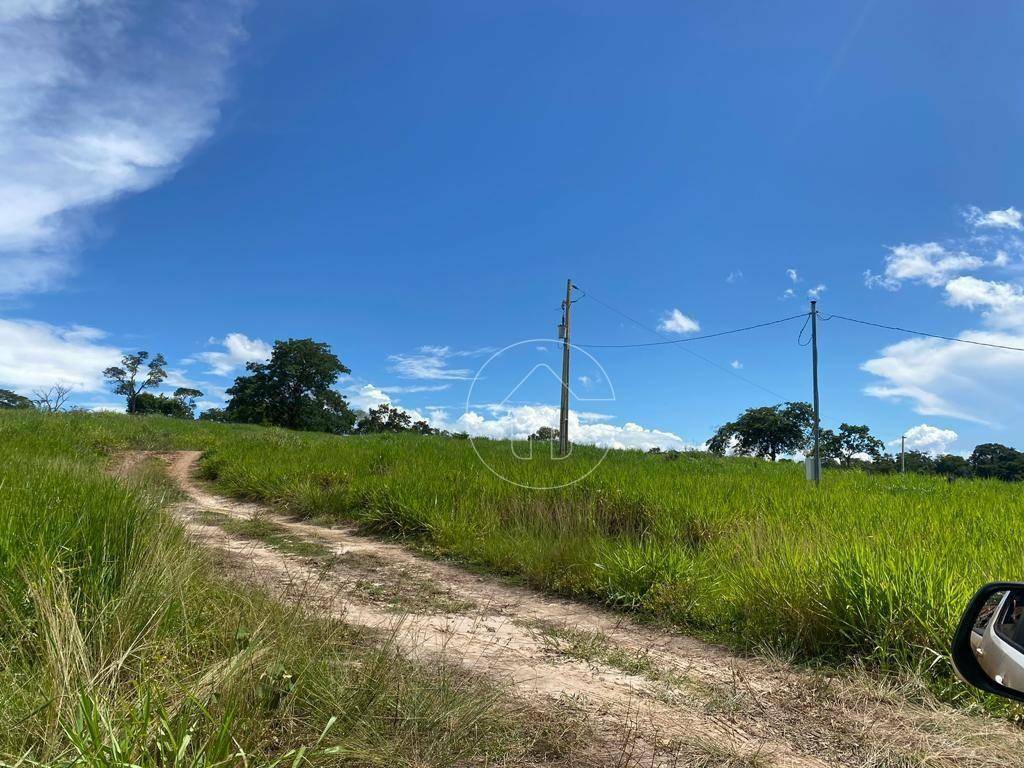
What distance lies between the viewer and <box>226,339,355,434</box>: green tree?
70.1 m

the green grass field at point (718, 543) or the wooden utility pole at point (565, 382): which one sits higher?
the wooden utility pole at point (565, 382)

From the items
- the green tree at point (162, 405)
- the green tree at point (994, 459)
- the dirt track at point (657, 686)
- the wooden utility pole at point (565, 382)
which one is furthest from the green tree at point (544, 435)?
the green tree at point (162, 405)

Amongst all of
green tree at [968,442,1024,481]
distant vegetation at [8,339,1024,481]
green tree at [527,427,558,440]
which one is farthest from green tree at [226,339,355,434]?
green tree at [968,442,1024,481]

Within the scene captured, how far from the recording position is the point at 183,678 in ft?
8.97

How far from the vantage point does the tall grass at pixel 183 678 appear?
2164 millimetres

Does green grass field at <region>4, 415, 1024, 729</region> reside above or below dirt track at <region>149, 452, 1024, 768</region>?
above

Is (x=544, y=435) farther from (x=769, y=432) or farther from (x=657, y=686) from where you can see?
(x=769, y=432)

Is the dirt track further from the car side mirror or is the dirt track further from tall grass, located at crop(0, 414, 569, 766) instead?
the car side mirror

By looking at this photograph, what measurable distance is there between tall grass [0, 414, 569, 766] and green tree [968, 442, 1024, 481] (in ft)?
201

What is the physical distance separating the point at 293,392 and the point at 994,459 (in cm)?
7749

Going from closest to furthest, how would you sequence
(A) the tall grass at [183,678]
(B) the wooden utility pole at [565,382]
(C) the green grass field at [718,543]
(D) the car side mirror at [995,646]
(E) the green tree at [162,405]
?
(D) the car side mirror at [995,646] < (A) the tall grass at [183,678] < (C) the green grass field at [718,543] < (B) the wooden utility pole at [565,382] < (E) the green tree at [162,405]

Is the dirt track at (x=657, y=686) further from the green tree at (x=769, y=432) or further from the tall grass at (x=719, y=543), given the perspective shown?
the green tree at (x=769, y=432)

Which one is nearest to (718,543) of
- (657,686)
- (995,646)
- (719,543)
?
(719,543)

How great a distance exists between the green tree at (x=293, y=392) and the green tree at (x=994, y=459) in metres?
65.9
